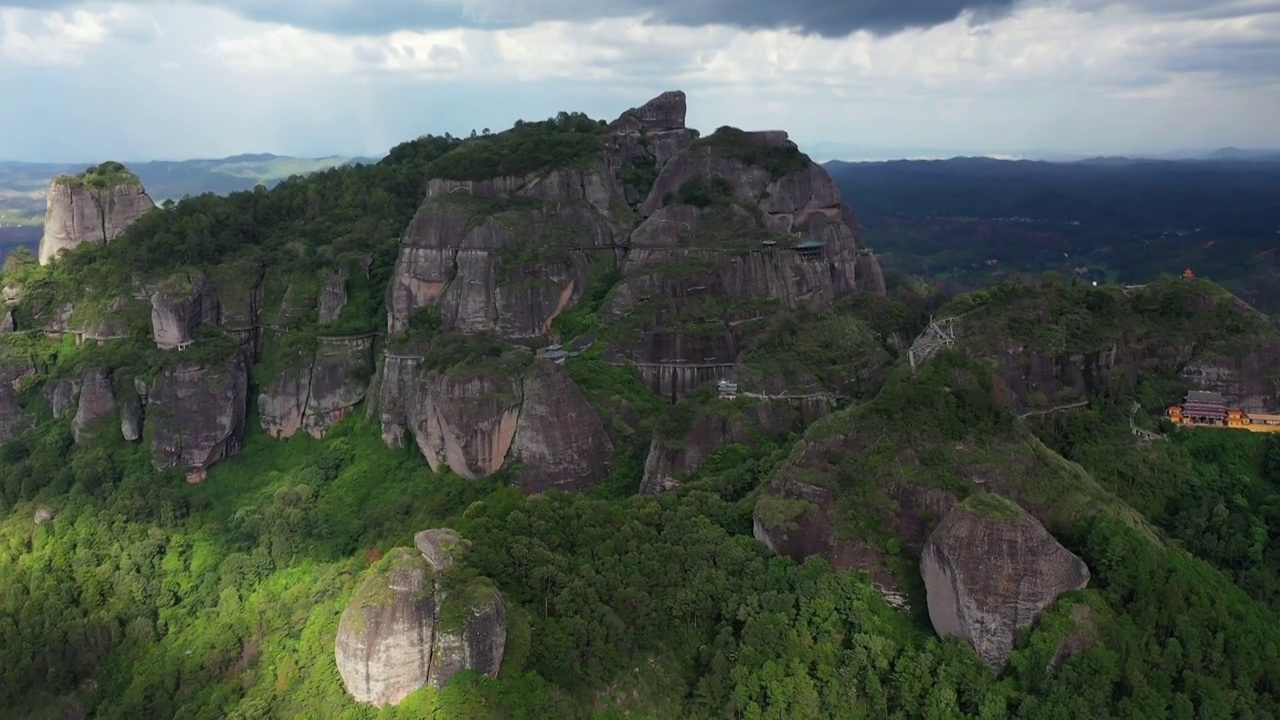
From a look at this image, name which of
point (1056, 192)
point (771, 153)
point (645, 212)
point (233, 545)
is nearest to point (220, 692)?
point (233, 545)

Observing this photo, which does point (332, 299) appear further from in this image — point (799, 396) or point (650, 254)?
point (799, 396)

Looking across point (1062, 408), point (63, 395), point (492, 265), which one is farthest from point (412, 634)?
point (63, 395)

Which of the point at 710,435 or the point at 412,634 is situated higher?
the point at 710,435

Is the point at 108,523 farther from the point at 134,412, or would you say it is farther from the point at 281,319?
the point at 281,319

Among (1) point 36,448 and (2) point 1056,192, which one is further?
(2) point 1056,192

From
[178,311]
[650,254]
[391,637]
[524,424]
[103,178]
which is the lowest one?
[391,637]

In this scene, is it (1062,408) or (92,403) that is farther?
(92,403)

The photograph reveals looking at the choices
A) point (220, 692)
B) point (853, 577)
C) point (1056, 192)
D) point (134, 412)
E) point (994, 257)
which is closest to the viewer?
point (853, 577)
